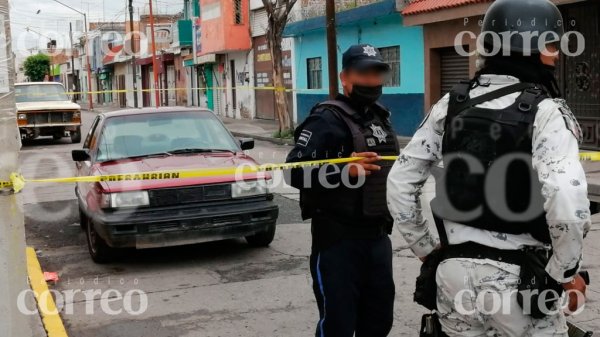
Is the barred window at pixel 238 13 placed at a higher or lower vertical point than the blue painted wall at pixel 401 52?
higher

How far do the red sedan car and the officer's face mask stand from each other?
3.19 m

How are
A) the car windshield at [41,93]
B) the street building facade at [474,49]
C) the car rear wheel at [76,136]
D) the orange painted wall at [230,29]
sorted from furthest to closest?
1. the orange painted wall at [230,29]
2. the car rear wheel at [76,136]
3. the car windshield at [41,93]
4. the street building facade at [474,49]

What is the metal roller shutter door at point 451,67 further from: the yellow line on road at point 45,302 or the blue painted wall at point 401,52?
the yellow line on road at point 45,302

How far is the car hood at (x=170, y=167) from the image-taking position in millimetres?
6465

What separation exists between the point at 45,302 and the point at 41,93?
16.9m

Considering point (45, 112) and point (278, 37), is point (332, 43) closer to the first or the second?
point (278, 37)

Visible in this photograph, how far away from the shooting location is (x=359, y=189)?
11.8ft

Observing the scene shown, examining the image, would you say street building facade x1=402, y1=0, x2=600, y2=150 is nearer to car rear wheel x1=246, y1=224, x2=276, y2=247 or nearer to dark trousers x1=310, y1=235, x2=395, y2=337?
car rear wheel x1=246, y1=224, x2=276, y2=247

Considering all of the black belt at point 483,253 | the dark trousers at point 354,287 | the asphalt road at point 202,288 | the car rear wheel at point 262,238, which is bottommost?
the asphalt road at point 202,288

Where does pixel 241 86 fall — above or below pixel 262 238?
above

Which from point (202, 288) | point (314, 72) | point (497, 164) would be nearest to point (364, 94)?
point (497, 164)

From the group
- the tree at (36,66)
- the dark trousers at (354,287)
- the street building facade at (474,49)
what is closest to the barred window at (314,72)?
the street building facade at (474,49)

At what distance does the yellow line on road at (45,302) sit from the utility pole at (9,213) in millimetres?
1255

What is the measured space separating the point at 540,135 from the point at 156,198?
4.65m
